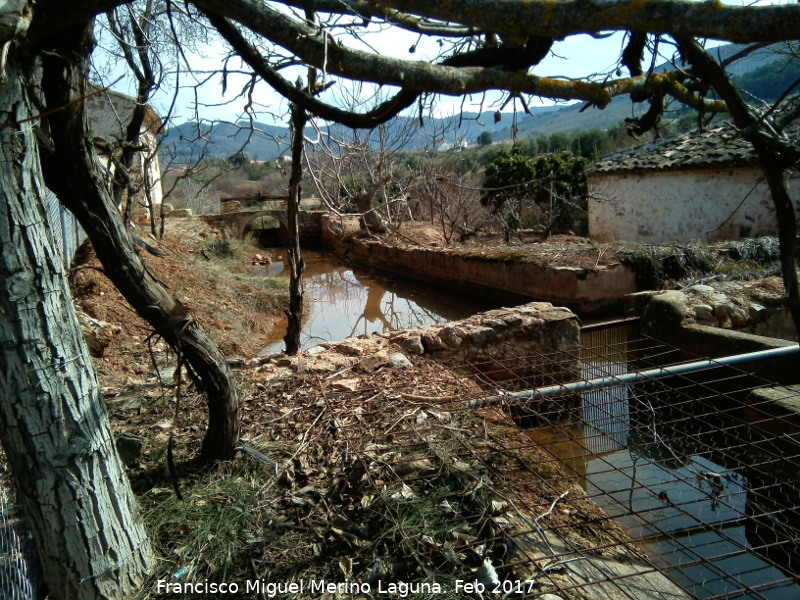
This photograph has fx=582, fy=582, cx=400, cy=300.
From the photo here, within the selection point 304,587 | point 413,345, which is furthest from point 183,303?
point 304,587

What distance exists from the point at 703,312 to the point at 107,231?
249 inches

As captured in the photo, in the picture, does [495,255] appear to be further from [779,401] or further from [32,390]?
[32,390]

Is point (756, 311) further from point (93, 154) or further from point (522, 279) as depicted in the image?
point (93, 154)

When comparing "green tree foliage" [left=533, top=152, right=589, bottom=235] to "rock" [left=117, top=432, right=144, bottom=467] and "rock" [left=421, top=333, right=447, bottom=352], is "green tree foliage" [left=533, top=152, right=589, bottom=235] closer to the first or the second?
"rock" [left=421, top=333, right=447, bottom=352]

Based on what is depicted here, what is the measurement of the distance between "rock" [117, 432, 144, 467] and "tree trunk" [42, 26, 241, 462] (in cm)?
39

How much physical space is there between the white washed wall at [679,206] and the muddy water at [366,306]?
5450mm

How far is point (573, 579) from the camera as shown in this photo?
8.10ft

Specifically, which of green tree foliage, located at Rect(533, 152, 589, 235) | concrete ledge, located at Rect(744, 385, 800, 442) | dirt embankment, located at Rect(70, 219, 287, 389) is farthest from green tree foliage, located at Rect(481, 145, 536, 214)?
concrete ledge, located at Rect(744, 385, 800, 442)

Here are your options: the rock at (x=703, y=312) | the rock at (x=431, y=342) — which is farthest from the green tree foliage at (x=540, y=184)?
the rock at (x=431, y=342)

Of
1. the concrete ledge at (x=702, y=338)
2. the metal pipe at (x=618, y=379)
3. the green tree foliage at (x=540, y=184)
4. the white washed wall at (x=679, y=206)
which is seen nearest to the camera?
the metal pipe at (x=618, y=379)

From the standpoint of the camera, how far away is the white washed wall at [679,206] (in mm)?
13445

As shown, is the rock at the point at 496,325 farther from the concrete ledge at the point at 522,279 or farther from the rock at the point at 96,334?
the concrete ledge at the point at 522,279

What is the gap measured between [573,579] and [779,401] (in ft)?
8.28

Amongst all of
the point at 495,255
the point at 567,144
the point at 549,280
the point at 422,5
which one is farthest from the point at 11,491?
the point at 567,144
